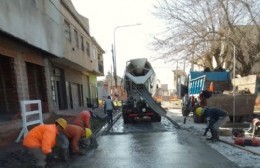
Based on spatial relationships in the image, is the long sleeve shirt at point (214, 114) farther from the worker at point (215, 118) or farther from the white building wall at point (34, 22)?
the white building wall at point (34, 22)

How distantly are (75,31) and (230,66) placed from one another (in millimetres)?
10639

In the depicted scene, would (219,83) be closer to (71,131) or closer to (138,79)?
(138,79)

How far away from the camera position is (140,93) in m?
20.1

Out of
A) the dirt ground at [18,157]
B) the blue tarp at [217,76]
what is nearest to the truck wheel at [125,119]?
the blue tarp at [217,76]

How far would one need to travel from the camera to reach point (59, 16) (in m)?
18.9

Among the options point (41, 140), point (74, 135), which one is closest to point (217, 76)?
point (74, 135)

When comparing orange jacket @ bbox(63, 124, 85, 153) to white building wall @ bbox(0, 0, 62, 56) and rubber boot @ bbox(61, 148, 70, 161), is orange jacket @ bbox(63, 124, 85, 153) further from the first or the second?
white building wall @ bbox(0, 0, 62, 56)

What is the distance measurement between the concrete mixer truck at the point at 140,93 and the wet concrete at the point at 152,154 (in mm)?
6250

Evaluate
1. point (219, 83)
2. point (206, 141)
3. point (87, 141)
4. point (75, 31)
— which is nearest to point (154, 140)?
point (206, 141)

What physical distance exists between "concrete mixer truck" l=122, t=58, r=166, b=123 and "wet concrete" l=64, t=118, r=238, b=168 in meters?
6.25

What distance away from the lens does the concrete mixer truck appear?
19828 mm

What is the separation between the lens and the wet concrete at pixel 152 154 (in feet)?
27.8

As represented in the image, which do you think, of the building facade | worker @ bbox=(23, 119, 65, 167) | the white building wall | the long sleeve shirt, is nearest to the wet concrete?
the long sleeve shirt

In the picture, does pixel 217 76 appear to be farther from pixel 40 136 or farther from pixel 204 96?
pixel 40 136
